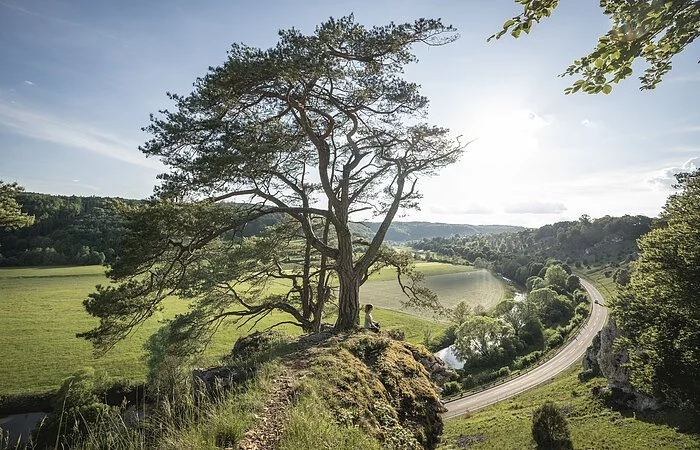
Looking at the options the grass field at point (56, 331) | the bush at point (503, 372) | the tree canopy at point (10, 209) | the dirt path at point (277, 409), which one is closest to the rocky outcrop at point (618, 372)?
the bush at point (503, 372)

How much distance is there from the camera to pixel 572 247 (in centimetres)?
13000

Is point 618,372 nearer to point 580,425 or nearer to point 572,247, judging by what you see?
point 580,425

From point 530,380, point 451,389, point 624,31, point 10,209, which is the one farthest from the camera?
point 530,380

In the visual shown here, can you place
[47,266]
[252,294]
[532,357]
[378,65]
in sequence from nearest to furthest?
1. [378,65]
2. [252,294]
3. [532,357]
4. [47,266]

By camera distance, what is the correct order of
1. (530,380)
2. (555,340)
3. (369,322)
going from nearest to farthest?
1. (369,322)
2. (530,380)
3. (555,340)

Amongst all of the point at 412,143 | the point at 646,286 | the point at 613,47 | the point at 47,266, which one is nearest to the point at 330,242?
the point at 412,143

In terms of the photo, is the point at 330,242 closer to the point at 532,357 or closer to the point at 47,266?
the point at 532,357

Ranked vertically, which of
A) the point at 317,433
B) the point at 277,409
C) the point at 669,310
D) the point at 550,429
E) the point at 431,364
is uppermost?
the point at 317,433

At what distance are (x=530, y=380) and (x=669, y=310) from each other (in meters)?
28.7

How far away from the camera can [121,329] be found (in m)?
9.38

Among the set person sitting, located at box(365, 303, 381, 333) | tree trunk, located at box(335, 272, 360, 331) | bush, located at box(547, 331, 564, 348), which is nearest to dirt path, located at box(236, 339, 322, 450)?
person sitting, located at box(365, 303, 381, 333)

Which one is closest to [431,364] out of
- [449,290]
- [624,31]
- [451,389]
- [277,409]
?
[277,409]

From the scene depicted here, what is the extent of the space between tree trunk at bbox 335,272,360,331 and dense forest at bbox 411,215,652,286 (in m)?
95.0

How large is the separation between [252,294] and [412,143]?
36.0ft
